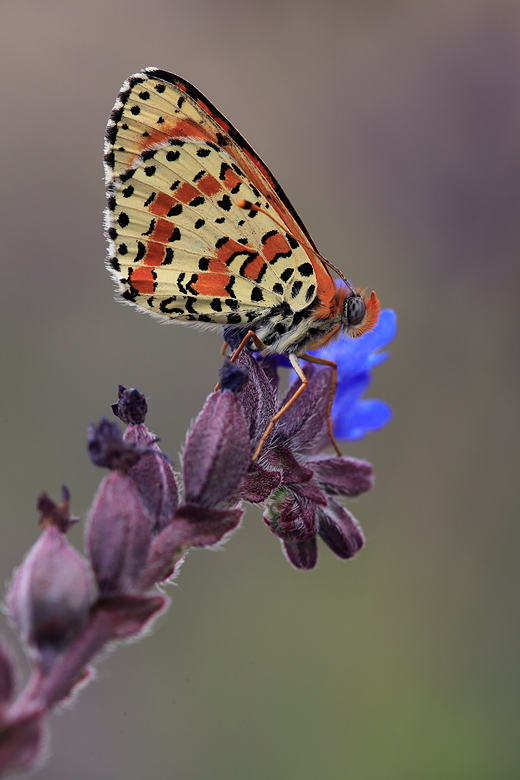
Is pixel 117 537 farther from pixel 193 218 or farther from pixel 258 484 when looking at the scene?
pixel 193 218

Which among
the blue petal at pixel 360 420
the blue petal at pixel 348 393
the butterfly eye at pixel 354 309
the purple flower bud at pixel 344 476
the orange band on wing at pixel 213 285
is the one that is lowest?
the purple flower bud at pixel 344 476

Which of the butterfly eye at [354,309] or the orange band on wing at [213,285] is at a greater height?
the butterfly eye at [354,309]

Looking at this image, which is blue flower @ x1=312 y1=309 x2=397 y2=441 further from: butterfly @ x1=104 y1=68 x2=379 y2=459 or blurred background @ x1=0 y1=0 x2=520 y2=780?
blurred background @ x1=0 y1=0 x2=520 y2=780

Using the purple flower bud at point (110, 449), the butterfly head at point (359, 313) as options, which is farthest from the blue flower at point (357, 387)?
the purple flower bud at point (110, 449)

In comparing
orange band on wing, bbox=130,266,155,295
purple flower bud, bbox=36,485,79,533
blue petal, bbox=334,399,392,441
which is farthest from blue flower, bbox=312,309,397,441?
purple flower bud, bbox=36,485,79,533

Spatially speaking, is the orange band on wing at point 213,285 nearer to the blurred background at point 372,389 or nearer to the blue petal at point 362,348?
the blue petal at point 362,348

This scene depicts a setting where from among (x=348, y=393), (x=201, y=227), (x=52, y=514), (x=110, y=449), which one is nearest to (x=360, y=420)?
(x=348, y=393)
